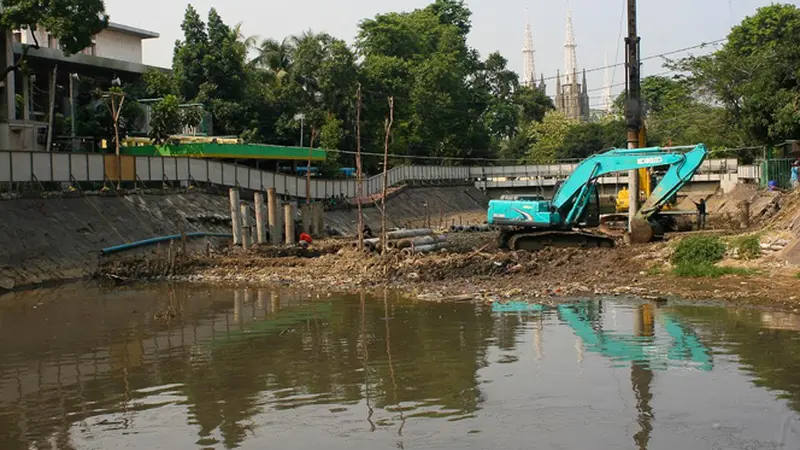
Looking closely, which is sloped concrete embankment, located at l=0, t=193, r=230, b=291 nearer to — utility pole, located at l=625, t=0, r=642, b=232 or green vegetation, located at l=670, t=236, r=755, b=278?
utility pole, located at l=625, t=0, r=642, b=232

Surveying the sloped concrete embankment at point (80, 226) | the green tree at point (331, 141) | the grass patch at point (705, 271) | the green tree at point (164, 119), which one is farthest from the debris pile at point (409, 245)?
the green tree at point (331, 141)

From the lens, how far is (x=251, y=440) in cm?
1141

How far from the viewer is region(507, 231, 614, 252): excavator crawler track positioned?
32.8 meters

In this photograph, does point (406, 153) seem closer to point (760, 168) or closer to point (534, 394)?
point (760, 168)

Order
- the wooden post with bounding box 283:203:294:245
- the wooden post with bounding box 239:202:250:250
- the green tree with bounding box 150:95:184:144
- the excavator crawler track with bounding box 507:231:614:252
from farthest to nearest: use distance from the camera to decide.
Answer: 1. the green tree with bounding box 150:95:184:144
2. the wooden post with bounding box 283:203:294:245
3. the wooden post with bounding box 239:202:250:250
4. the excavator crawler track with bounding box 507:231:614:252

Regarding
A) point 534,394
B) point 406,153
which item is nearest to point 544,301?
point 534,394

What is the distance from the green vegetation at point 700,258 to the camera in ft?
79.9

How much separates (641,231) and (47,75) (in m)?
39.0

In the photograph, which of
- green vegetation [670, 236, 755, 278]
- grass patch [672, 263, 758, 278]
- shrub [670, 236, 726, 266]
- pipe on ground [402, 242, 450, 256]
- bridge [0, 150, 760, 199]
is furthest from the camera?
A: bridge [0, 150, 760, 199]

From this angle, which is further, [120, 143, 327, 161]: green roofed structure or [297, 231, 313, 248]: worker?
[120, 143, 327, 161]: green roofed structure

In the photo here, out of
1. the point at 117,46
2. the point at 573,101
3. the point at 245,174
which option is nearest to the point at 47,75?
the point at 117,46

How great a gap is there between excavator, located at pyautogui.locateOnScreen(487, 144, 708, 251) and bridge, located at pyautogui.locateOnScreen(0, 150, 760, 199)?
15.7 metres

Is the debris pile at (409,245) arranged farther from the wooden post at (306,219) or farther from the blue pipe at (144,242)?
the blue pipe at (144,242)

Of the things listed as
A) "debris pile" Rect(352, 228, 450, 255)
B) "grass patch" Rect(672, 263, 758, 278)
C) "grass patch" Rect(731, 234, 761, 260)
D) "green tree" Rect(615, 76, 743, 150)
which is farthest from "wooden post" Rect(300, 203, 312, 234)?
"green tree" Rect(615, 76, 743, 150)
